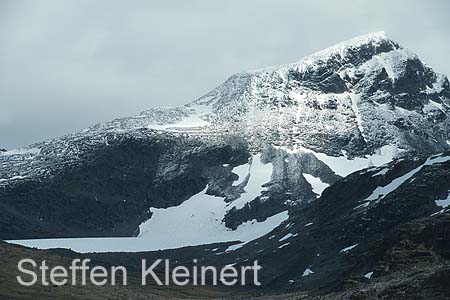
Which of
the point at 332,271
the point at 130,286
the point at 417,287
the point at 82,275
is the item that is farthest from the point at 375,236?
the point at 417,287

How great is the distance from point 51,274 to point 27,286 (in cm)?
1676

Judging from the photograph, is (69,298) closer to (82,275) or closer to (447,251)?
(82,275)

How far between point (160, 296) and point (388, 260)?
44.7 m

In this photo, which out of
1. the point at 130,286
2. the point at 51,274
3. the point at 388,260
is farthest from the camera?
the point at 130,286

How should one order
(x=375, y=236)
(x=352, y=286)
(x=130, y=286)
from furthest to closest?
(x=375, y=236) → (x=130, y=286) → (x=352, y=286)

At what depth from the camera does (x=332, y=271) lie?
183375 millimetres

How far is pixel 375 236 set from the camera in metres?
194

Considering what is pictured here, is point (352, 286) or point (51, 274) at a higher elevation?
point (51, 274)

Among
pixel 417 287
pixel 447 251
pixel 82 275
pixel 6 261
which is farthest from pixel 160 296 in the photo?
pixel 417 287

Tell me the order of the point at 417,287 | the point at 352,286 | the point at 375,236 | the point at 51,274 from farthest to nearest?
the point at 375,236 → the point at 51,274 → the point at 352,286 → the point at 417,287

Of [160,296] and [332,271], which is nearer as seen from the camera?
[160,296]

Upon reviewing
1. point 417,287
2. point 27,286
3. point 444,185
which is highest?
point 444,185

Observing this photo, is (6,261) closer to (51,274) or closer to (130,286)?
(51,274)

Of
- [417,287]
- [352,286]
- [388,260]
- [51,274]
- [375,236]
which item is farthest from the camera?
[375,236]
